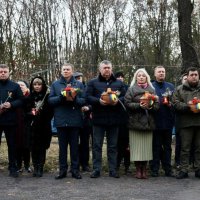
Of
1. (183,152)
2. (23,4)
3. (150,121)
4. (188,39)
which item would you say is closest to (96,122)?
(150,121)

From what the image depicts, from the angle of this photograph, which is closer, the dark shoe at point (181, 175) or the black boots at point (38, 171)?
the dark shoe at point (181, 175)

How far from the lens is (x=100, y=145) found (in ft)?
27.0

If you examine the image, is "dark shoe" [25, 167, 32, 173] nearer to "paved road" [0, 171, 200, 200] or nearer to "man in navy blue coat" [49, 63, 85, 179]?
"paved road" [0, 171, 200, 200]

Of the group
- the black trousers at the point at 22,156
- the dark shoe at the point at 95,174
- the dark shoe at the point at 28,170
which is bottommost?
the dark shoe at the point at 28,170

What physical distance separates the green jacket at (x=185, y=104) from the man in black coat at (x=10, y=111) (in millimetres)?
2910

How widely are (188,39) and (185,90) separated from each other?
5.94 metres

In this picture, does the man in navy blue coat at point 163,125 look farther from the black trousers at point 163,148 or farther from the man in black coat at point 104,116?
the man in black coat at point 104,116

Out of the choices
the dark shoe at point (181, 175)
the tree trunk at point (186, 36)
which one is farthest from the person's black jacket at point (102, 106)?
the tree trunk at point (186, 36)

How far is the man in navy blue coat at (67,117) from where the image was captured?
7949 millimetres

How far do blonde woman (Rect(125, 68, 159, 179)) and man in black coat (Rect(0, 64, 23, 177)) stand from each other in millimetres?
2057

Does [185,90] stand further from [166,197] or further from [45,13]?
[45,13]

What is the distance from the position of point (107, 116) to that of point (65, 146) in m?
0.95

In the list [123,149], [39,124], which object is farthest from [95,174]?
[39,124]

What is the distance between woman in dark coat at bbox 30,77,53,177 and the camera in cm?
823
